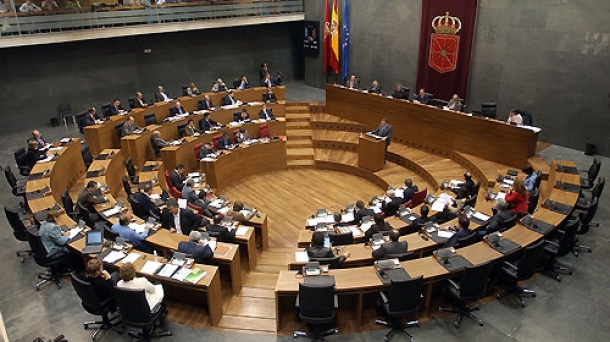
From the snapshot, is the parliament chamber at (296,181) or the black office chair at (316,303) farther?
the parliament chamber at (296,181)

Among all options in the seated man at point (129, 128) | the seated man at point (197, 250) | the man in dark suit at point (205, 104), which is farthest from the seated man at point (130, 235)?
the man in dark suit at point (205, 104)

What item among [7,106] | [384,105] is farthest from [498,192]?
[7,106]

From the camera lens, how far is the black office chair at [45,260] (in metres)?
6.93

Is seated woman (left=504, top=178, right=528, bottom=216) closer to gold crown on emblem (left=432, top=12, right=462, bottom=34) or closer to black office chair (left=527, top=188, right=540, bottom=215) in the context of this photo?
black office chair (left=527, top=188, right=540, bottom=215)

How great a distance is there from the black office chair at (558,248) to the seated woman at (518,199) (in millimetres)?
729

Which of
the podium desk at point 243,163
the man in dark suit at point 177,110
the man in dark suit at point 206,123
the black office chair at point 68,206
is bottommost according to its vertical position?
the podium desk at point 243,163

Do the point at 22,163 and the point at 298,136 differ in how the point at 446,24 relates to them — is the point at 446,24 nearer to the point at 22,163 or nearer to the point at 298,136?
the point at 298,136

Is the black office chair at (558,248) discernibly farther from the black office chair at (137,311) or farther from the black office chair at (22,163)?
the black office chair at (22,163)

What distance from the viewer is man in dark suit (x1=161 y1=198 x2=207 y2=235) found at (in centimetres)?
785

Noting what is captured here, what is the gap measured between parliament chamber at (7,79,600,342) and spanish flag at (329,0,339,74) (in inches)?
125

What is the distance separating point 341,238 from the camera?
736cm

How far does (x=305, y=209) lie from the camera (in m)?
11.1

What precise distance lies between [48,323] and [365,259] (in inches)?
178

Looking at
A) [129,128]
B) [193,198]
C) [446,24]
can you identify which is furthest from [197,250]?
[446,24]
